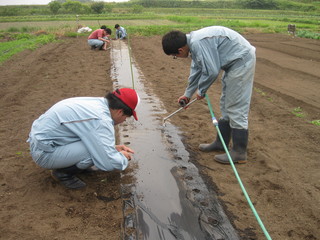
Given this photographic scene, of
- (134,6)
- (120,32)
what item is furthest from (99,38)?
(134,6)

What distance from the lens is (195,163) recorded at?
3193 mm

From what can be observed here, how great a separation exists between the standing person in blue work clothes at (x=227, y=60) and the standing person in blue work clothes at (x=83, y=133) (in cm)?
82

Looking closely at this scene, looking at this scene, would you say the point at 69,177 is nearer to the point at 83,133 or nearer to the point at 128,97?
the point at 83,133

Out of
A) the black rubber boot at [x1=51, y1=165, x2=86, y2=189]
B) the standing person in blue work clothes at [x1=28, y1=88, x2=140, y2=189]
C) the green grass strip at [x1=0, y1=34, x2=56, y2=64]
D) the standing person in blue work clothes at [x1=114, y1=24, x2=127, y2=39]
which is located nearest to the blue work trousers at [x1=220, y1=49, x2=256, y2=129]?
the standing person in blue work clothes at [x1=28, y1=88, x2=140, y2=189]

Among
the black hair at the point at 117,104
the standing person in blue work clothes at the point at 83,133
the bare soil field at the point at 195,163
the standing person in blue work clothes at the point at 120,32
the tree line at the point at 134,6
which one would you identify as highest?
the tree line at the point at 134,6

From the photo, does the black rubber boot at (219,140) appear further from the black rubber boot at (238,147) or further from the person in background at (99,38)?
the person in background at (99,38)

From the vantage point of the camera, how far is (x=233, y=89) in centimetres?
290

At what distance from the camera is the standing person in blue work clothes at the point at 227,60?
8.86 feet

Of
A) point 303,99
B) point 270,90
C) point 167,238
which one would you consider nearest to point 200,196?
point 167,238

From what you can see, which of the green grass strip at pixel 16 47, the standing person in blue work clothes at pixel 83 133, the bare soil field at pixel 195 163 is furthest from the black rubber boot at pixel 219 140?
the green grass strip at pixel 16 47

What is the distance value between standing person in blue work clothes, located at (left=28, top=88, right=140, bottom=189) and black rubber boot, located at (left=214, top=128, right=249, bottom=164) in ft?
4.37

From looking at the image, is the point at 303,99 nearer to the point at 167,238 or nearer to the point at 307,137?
the point at 307,137

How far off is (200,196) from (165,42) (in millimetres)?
1588

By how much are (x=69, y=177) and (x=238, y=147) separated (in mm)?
1904
